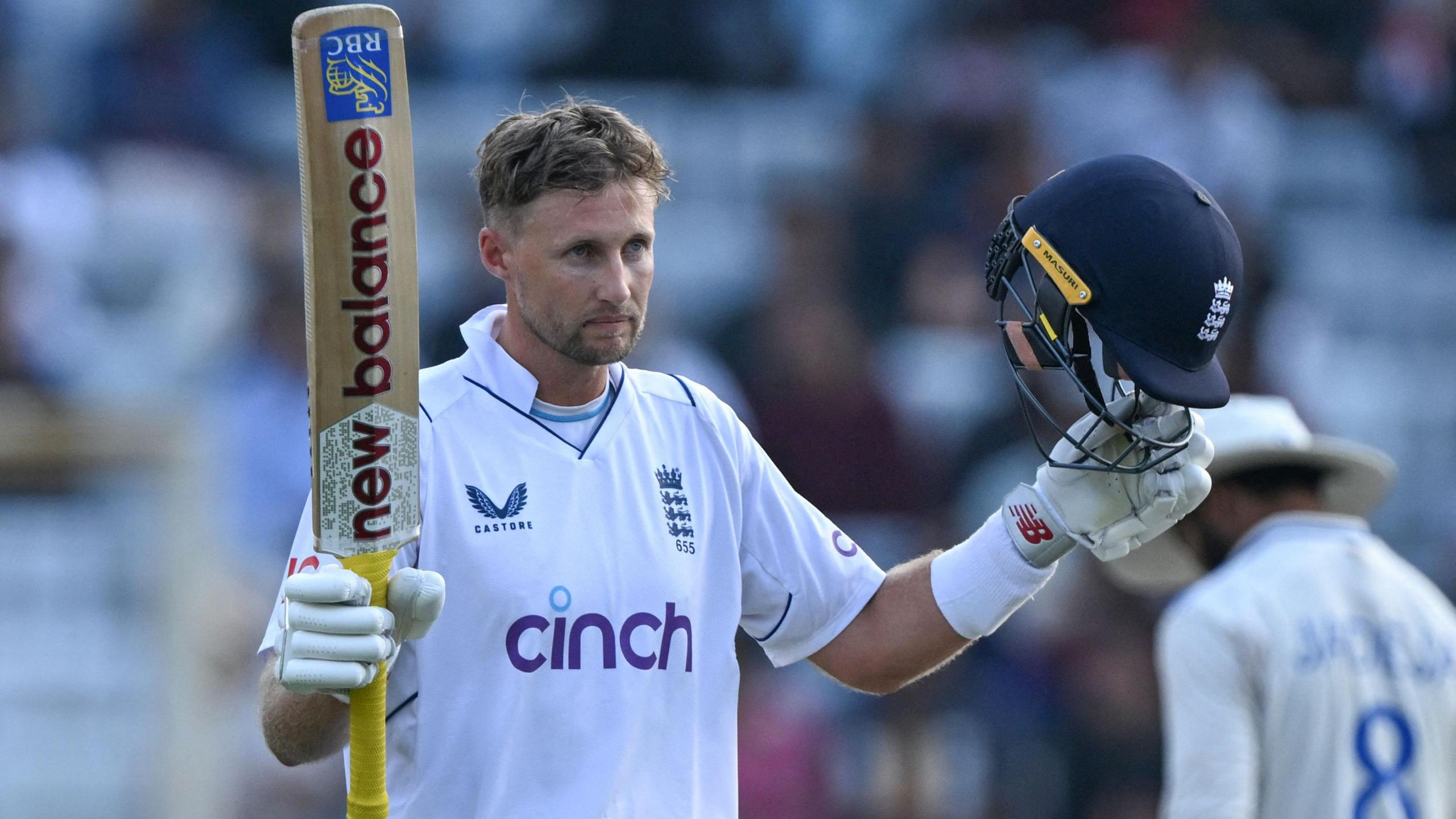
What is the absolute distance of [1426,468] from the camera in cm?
962

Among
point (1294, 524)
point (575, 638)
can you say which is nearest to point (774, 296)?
point (1294, 524)

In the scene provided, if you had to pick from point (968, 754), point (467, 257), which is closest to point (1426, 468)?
point (968, 754)

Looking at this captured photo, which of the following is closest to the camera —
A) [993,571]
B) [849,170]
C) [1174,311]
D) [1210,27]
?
[1174,311]

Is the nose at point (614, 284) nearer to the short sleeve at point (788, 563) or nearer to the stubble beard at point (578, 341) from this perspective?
the stubble beard at point (578, 341)

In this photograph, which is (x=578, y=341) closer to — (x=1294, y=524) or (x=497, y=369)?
(x=497, y=369)

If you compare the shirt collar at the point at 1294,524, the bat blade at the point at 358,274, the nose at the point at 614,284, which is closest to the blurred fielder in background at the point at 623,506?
the nose at the point at 614,284

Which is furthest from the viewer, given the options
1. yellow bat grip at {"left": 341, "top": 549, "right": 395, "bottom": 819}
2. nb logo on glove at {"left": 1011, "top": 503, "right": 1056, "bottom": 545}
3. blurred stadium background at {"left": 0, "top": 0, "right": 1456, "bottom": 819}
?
blurred stadium background at {"left": 0, "top": 0, "right": 1456, "bottom": 819}

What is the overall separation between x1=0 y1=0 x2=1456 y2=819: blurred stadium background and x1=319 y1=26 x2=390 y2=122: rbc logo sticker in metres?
4.13

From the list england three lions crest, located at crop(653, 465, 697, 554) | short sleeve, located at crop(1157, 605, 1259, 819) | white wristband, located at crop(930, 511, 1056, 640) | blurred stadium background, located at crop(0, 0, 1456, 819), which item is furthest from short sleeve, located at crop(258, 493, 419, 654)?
blurred stadium background, located at crop(0, 0, 1456, 819)

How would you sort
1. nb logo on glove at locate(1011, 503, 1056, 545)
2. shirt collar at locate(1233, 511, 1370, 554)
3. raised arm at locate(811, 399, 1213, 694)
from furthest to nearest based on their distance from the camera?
shirt collar at locate(1233, 511, 1370, 554) < nb logo on glove at locate(1011, 503, 1056, 545) < raised arm at locate(811, 399, 1213, 694)

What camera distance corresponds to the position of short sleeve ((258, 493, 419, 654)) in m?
2.97

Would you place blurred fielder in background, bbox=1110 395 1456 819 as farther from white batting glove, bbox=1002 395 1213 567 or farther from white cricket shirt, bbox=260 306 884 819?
white cricket shirt, bbox=260 306 884 819

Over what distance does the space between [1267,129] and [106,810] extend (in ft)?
23.4

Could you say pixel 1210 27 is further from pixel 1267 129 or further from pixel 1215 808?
pixel 1215 808
